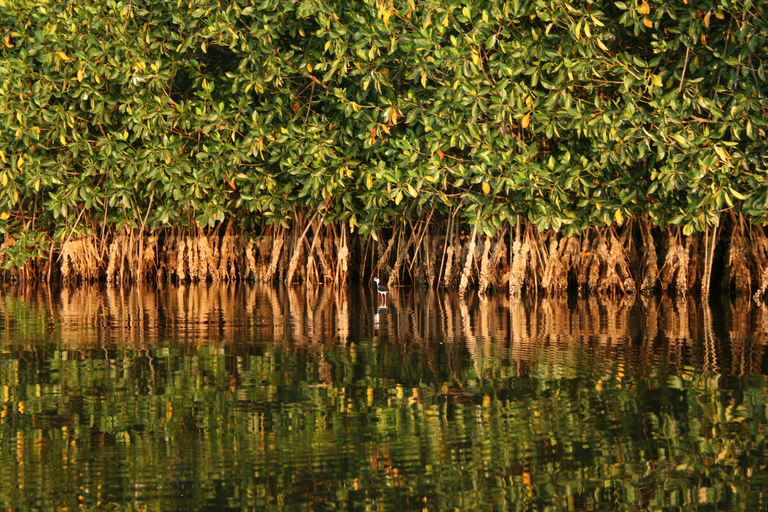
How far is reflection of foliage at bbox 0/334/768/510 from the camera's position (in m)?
3.92

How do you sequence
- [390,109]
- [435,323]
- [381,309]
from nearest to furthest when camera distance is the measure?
[435,323]
[381,309]
[390,109]

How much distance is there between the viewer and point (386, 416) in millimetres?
5164

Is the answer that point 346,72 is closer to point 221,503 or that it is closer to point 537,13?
point 537,13

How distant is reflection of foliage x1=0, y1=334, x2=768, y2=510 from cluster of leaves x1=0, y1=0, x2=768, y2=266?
4.61m

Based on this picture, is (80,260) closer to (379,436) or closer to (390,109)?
(390,109)

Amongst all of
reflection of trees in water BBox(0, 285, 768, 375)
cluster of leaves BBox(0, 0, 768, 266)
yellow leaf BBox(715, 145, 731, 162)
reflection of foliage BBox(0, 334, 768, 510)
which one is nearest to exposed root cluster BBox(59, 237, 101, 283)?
cluster of leaves BBox(0, 0, 768, 266)

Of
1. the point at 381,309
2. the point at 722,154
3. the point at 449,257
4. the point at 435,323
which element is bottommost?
the point at 435,323

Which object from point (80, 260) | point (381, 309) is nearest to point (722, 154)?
point (381, 309)

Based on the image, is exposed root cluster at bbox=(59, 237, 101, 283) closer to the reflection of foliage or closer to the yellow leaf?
the reflection of foliage

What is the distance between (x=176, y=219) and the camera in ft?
50.2

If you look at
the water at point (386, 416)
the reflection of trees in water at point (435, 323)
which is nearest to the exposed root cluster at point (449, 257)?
the reflection of trees in water at point (435, 323)

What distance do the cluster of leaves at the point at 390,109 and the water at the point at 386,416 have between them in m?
2.35

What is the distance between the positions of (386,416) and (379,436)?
0.41m

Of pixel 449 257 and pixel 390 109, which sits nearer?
pixel 390 109
